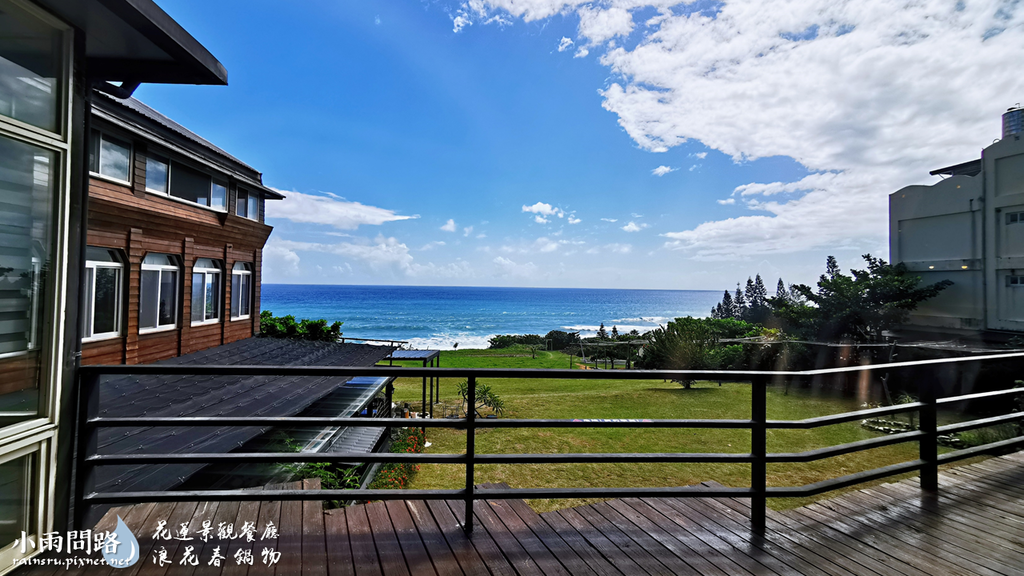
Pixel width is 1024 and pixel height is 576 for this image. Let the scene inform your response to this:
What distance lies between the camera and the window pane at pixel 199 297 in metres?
10.4

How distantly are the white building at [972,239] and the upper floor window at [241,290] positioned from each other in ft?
72.9

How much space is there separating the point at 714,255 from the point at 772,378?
7844cm

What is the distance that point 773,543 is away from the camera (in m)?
2.06

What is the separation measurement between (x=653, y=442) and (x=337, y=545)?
7.75 metres

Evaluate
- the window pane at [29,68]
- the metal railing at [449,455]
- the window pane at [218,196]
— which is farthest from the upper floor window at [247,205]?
the metal railing at [449,455]

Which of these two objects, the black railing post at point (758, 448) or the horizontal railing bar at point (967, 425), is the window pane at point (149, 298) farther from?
the horizontal railing bar at point (967, 425)

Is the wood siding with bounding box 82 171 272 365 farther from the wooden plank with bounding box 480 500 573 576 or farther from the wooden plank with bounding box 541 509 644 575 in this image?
the wooden plank with bounding box 541 509 644 575

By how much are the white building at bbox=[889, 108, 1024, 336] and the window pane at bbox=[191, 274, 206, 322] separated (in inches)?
869

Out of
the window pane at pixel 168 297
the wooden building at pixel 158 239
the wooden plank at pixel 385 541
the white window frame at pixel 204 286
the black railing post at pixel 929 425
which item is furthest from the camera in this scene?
the white window frame at pixel 204 286

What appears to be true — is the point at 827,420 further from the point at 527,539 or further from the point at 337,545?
the point at 337,545

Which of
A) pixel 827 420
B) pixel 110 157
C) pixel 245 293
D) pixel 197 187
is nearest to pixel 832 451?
Answer: pixel 827 420

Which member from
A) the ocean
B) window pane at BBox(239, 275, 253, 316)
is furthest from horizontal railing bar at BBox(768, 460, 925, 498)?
the ocean

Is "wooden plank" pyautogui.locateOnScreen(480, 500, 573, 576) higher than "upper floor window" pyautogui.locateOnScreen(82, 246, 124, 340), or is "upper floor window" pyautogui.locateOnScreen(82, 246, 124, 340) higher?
"upper floor window" pyautogui.locateOnScreen(82, 246, 124, 340)

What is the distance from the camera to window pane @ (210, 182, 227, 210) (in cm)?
1093
